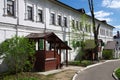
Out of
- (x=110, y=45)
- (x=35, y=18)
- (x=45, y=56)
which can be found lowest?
(x=45, y=56)

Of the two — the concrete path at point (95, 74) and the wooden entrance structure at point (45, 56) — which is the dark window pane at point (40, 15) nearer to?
the wooden entrance structure at point (45, 56)

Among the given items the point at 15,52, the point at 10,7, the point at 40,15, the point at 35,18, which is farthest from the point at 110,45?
the point at 15,52

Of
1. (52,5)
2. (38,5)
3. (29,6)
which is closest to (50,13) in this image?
(52,5)

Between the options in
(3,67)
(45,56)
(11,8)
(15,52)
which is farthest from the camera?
(45,56)

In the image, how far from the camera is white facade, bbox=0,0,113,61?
75.3 feet

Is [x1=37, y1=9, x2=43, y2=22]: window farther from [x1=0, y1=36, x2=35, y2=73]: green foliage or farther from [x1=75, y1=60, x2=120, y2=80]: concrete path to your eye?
[x1=0, y1=36, x2=35, y2=73]: green foliage

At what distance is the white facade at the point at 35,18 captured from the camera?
22953 mm

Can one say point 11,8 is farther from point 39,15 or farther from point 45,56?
point 39,15

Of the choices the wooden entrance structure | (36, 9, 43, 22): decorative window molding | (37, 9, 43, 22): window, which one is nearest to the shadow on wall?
the wooden entrance structure

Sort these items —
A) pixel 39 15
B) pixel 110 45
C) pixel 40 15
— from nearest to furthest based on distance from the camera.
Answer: pixel 39 15 < pixel 40 15 < pixel 110 45

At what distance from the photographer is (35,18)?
92.9 ft

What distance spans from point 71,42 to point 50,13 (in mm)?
7802

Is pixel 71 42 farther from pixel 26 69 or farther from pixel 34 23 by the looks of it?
pixel 26 69

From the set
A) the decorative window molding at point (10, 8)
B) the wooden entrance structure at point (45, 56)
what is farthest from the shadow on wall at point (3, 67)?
the decorative window molding at point (10, 8)
